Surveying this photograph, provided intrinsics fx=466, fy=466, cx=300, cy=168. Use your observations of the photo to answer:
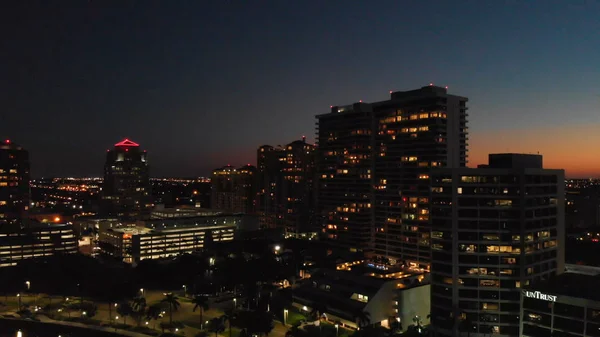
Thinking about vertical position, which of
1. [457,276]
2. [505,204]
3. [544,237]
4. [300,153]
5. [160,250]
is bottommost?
[160,250]

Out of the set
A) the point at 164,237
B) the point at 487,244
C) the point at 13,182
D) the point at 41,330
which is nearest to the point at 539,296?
the point at 487,244

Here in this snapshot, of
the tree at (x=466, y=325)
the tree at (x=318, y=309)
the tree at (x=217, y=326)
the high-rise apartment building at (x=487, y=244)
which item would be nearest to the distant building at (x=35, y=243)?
the tree at (x=217, y=326)

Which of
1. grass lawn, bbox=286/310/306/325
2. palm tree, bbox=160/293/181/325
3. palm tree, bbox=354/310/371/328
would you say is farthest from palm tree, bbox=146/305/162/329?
palm tree, bbox=354/310/371/328

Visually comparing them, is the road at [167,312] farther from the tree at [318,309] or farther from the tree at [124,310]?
the tree at [318,309]

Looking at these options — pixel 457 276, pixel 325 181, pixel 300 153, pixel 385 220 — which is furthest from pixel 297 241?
pixel 457 276

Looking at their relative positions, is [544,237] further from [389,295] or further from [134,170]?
[134,170]

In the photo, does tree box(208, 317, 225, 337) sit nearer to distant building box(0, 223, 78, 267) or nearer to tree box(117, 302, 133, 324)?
tree box(117, 302, 133, 324)

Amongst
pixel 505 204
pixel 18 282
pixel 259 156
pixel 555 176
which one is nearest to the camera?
pixel 505 204
